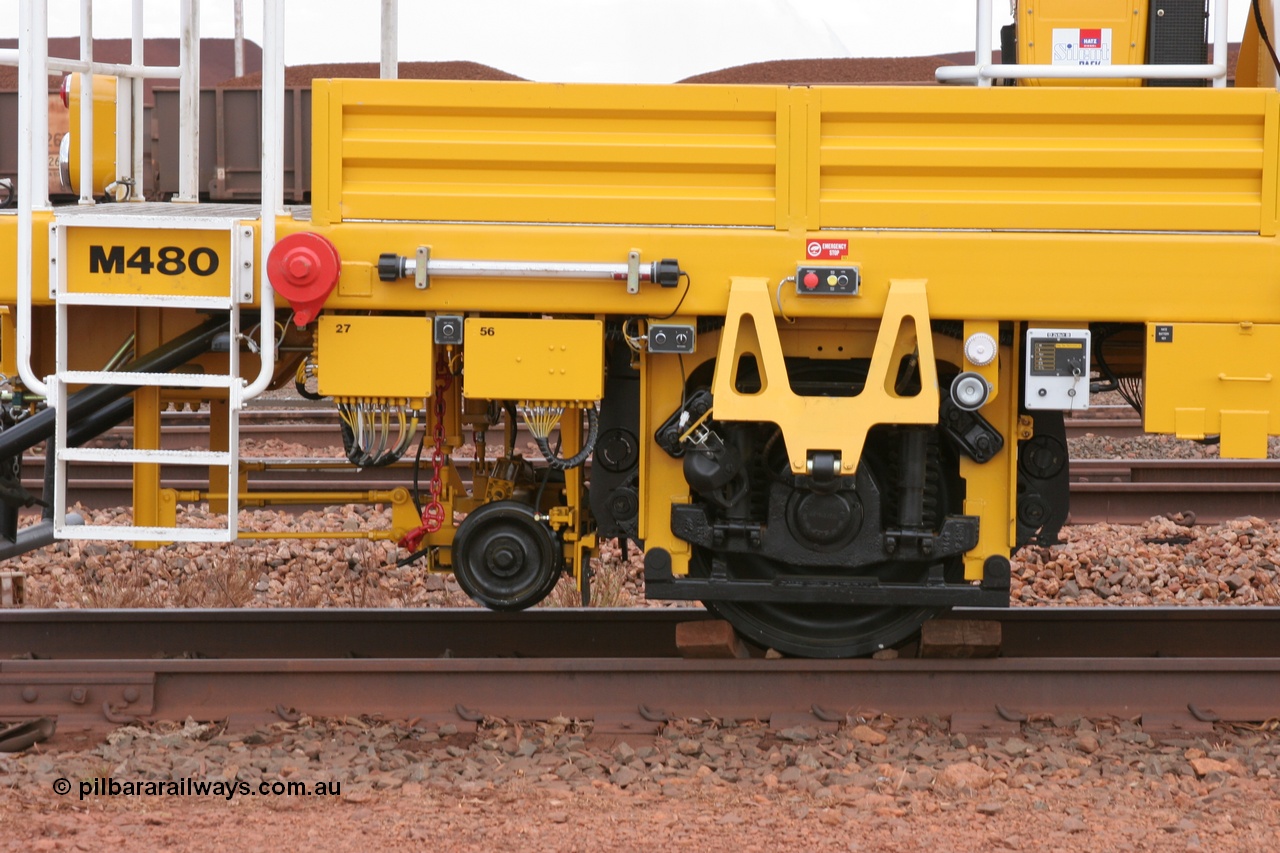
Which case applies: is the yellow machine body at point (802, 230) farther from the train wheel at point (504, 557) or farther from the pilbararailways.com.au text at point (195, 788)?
the pilbararailways.com.au text at point (195, 788)

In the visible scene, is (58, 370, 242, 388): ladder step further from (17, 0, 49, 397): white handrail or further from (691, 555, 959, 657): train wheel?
(691, 555, 959, 657): train wheel

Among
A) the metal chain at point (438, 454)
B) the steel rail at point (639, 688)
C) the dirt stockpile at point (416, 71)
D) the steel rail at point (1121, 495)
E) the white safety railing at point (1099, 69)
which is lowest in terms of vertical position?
the steel rail at point (639, 688)

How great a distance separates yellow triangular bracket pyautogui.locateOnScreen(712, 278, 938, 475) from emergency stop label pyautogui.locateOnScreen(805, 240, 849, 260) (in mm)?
184

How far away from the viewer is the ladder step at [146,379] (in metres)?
4.39

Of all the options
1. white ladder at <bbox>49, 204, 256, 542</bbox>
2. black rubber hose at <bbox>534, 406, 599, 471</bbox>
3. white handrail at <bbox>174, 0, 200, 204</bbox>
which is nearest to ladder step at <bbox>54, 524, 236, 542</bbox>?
white ladder at <bbox>49, 204, 256, 542</bbox>

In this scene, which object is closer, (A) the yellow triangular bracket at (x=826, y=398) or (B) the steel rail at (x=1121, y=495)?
(A) the yellow triangular bracket at (x=826, y=398)

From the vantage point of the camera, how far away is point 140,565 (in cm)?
708

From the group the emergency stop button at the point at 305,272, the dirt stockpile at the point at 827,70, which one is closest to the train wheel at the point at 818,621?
the emergency stop button at the point at 305,272

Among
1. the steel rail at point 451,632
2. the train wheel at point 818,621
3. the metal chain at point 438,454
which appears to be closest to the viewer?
the metal chain at point 438,454

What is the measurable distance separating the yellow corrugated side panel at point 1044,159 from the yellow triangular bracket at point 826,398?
0.32 meters

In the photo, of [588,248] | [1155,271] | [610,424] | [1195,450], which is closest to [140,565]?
[610,424]

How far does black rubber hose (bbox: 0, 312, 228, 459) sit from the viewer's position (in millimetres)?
4625

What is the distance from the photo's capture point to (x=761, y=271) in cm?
438

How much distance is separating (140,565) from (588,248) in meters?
3.92
